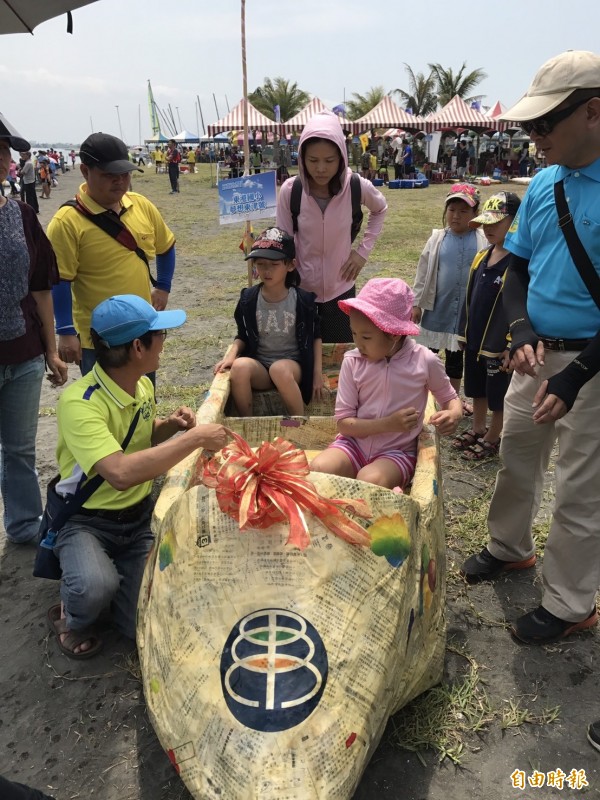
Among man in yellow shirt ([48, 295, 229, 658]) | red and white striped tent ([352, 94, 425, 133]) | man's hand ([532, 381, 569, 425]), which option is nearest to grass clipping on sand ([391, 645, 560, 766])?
man's hand ([532, 381, 569, 425])

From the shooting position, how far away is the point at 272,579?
1860 millimetres

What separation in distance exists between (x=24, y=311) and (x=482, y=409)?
2.94 meters

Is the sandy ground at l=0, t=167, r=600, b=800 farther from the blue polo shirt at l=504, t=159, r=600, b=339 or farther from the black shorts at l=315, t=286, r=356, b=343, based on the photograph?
the black shorts at l=315, t=286, r=356, b=343

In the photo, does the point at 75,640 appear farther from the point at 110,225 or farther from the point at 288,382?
the point at 110,225

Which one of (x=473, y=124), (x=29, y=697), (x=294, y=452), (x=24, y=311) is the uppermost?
(x=473, y=124)

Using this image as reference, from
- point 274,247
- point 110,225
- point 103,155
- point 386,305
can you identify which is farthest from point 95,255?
point 386,305

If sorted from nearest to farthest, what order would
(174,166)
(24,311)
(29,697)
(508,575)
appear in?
1. (29,697)
2. (24,311)
3. (508,575)
4. (174,166)

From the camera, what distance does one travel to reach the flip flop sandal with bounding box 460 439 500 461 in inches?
166

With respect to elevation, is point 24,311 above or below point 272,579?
above

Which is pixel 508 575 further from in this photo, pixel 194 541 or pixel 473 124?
pixel 473 124

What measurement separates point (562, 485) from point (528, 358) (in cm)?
55

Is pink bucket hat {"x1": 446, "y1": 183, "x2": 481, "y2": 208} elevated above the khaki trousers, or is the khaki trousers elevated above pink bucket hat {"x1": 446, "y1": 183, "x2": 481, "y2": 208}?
pink bucket hat {"x1": 446, "y1": 183, "x2": 481, "y2": 208}

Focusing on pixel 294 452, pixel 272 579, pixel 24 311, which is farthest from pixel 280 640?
pixel 24 311

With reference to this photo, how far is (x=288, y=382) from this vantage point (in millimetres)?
3373
